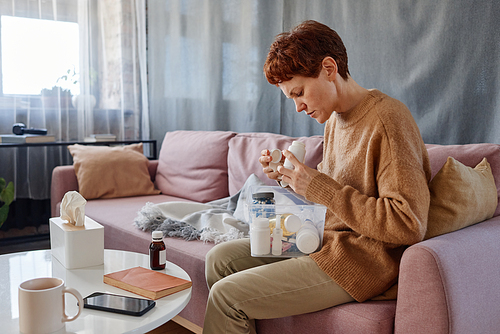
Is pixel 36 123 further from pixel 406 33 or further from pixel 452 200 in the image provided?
pixel 452 200

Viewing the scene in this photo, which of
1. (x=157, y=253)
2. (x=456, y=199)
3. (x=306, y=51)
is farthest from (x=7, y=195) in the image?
(x=456, y=199)

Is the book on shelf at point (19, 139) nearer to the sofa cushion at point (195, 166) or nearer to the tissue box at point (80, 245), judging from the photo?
the sofa cushion at point (195, 166)

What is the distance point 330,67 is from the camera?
1.23m

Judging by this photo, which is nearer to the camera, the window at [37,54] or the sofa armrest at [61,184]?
the sofa armrest at [61,184]

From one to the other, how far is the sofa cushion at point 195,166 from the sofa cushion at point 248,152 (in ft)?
0.29

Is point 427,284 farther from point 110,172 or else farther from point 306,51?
point 110,172

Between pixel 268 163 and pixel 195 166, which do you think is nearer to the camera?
pixel 268 163

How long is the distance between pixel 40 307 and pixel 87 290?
0.94 ft

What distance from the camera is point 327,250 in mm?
1218

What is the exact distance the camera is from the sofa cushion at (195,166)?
2.51 m

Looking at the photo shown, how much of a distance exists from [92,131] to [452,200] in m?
2.88

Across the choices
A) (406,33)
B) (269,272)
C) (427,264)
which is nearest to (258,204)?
(269,272)

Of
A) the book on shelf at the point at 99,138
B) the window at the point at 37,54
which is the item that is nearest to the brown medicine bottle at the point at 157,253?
the book on shelf at the point at 99,138

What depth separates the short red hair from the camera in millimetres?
1214
